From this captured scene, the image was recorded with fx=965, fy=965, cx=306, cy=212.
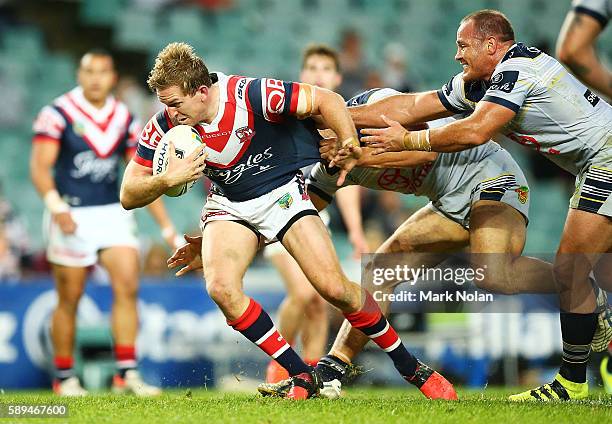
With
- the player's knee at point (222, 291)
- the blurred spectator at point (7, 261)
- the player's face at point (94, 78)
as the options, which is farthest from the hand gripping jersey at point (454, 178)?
the blurred spectator at point (7, 261)

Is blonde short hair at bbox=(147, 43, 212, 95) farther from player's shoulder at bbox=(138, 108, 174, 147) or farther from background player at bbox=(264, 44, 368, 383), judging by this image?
background player at bbox=(264, 44, 368, 383)

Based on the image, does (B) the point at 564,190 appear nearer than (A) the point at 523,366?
No

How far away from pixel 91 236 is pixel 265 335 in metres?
3.04

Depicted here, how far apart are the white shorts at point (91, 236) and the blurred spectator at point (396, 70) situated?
554 cm

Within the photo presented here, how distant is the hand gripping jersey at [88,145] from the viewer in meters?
8.41

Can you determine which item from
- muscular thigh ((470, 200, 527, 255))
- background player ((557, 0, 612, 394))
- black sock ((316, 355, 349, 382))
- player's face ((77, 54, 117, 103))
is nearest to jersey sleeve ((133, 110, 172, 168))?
black sock ((316, 355, 349, 382))

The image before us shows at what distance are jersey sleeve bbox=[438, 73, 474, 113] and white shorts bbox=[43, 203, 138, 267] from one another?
315cm

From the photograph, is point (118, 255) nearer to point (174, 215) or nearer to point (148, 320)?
point (148, 320)

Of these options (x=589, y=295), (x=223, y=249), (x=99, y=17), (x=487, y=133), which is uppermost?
(x=99, y=17)

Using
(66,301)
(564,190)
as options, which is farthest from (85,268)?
(564,190)

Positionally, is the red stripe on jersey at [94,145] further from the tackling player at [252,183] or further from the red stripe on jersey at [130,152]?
the tackling player at [252,183]

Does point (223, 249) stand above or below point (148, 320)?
above

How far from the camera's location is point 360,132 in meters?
6.17

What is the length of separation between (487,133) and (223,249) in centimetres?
170
